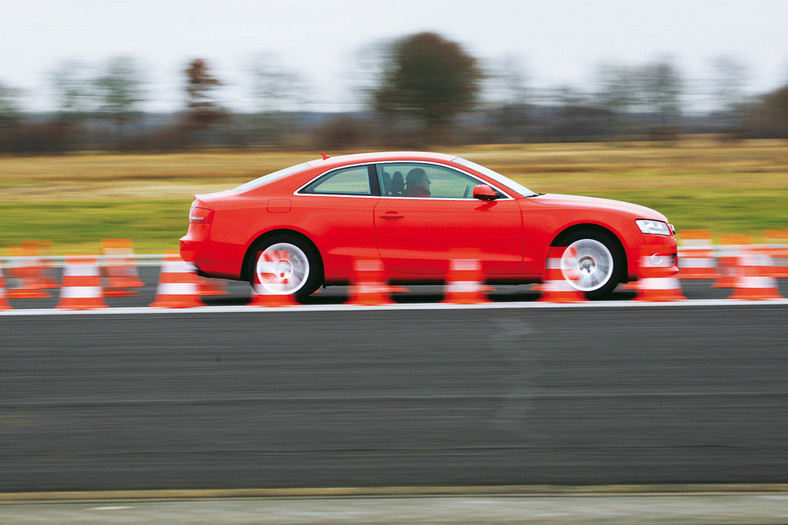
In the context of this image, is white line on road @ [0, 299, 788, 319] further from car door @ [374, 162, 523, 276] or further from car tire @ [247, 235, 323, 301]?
car door @ [374, 162, 523, 276]

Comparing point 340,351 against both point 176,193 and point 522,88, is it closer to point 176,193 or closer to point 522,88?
point 176,193

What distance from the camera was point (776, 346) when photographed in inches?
310

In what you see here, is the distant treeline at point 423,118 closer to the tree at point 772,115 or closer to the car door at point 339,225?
the tree at point 772,115

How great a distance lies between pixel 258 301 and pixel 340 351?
247 cm

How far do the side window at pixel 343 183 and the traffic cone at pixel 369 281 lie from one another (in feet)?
2.34

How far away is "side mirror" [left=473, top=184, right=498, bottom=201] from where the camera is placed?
Result: 32.3ft

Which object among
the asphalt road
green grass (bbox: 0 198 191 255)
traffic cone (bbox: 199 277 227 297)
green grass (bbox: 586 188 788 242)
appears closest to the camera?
the asphalt road

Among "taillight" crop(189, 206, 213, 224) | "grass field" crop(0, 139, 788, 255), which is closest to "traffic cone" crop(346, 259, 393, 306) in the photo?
"taillight" crop(189, 206, 213, 224)

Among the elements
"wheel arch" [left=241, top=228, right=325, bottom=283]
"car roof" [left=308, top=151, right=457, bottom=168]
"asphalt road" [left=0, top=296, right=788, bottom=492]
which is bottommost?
"asphalt road" [left=0, top=296, right=788, bottom=492]

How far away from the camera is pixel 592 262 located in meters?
10.0

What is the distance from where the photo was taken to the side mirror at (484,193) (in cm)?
985

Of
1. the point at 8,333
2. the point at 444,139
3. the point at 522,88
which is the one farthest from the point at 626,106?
the point at 8,333

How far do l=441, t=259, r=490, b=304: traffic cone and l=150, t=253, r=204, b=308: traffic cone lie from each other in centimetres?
248

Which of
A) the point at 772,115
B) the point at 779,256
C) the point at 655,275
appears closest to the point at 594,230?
the point at 655,275
